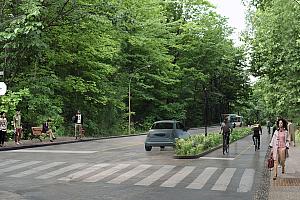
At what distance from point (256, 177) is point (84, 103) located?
28.9 meters

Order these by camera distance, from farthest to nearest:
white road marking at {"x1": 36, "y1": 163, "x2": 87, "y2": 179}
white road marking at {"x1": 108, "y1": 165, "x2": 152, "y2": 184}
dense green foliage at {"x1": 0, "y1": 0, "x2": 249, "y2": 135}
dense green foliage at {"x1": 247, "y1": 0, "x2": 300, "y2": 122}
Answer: dense green foliage at {"x1": 0, "y1": 0, "x2": 249, "y2": 135} < dense green foliage at {"x1": 247, "y1": 0, "x2": 300, "y2": 122} < white road marking at {"x1": 36, "y1": 163, "x2": 87, "y2": 179} < white road marking at {"x1": 108, "y1": 165, "x2": 152, "y2": 184}

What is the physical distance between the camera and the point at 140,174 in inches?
571

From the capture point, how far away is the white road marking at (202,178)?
12.1 metres

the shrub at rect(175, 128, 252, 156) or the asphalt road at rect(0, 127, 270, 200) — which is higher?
the shrub at rect(175, 128, 252, 156)

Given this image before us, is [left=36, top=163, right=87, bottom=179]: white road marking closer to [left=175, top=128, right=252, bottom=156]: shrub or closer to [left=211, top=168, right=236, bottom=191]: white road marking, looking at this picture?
[left=211, top=168, right=236, bottom=191]: white road marking

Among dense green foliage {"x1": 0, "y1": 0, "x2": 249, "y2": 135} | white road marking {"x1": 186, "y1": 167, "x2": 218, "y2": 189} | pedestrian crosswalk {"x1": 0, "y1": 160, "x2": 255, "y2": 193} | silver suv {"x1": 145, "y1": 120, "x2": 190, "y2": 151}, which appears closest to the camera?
white road marking {"x1": 186, "y1": 167, "x2": 218, "y2": 189}

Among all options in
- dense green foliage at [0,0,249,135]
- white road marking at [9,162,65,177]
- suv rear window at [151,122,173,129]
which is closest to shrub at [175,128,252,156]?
suv rear window at [151,122,173,129]

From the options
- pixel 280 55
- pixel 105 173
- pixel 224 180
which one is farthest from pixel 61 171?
pixel 280 55

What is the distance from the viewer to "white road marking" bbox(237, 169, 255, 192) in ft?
38.8

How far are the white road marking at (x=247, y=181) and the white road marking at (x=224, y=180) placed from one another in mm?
385

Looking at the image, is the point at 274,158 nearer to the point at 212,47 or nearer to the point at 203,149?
the point at 203,149

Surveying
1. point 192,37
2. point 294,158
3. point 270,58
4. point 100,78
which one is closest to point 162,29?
point 192,37

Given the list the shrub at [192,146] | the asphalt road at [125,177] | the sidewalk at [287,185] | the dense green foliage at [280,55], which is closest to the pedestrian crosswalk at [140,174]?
the asphalt road at [125,177]

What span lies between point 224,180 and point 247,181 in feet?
2.14
